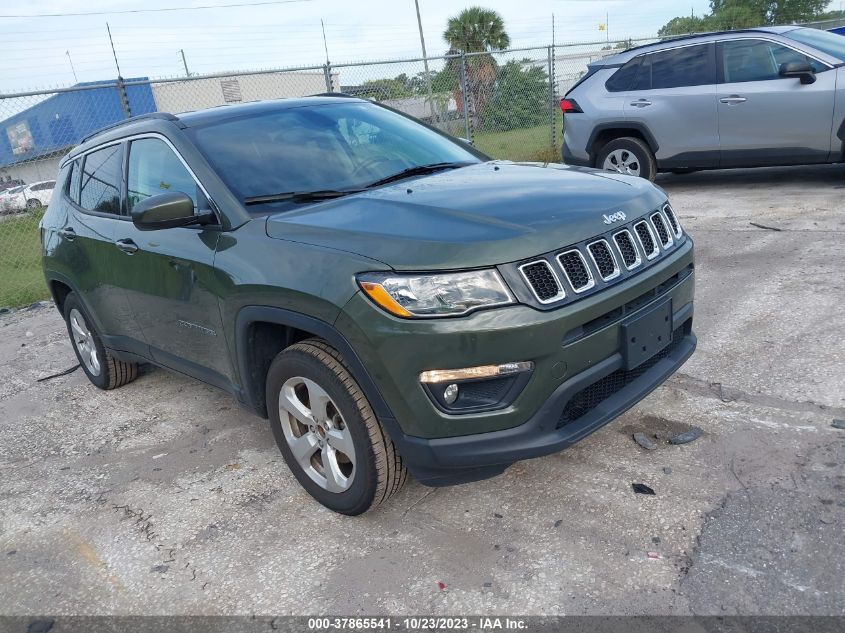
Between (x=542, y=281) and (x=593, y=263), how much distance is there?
258mm

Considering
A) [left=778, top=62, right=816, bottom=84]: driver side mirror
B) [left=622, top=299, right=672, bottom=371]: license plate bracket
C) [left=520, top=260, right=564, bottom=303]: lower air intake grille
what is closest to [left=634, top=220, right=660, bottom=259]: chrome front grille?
[left=622, top=299, right=672, bottom=371]: license plate bracket

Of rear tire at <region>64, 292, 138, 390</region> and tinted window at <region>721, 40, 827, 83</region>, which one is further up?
tinted window at <region>721, 40, 827, 83</region>

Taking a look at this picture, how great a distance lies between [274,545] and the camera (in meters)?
2.92

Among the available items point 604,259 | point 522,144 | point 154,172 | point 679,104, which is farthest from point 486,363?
point 522,144

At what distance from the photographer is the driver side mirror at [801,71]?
7469 millimetres

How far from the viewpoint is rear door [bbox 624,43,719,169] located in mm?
8258

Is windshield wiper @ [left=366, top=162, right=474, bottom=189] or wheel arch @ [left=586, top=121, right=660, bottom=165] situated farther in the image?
wheel arch @ [left=586, top=121, right=660, bottom=165]

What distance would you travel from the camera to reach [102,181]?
4.17 meters

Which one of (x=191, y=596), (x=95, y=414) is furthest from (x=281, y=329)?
(x=95, y=414)

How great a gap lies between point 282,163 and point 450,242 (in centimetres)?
125

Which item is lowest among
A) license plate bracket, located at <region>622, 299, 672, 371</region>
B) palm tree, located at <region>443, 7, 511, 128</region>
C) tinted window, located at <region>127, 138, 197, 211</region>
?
license plate bracket, located at <region>622, 299, 672, 371</region>

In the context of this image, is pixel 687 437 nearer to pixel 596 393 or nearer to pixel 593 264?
pixel 596 393

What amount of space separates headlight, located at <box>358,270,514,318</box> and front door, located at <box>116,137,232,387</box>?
3.51ft

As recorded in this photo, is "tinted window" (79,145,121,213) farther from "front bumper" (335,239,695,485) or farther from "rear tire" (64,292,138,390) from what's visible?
"front bumper" (335,239,695,485)
